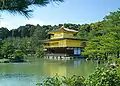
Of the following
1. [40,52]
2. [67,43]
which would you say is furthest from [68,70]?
[40,52]

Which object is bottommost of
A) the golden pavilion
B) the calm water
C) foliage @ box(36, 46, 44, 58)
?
the calm water

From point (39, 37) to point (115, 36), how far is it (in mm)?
26772

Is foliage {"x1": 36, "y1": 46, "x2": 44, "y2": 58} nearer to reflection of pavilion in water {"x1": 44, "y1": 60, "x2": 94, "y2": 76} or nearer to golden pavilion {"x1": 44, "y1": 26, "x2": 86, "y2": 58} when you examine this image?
golden pavilion {"x1": 44, "y1": 26, "x2": 86, "y2": 58}

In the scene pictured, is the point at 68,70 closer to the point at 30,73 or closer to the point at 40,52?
the point at 30,73

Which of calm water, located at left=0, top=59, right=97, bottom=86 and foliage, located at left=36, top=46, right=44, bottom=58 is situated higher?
foliage, located at left=36, top=46, right=44, bottom=58

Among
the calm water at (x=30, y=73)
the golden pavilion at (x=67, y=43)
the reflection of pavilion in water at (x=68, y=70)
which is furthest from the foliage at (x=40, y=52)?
the calm water at (x=30, y=73)

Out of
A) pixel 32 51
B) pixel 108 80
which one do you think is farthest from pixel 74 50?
pixel 108 80

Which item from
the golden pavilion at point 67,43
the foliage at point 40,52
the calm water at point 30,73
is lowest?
the calm water at point 30,73

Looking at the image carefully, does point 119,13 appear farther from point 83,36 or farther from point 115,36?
point 83,36

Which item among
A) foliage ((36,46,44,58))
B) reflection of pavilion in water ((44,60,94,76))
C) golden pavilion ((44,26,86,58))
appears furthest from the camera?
foliage ((36,46,44,58))

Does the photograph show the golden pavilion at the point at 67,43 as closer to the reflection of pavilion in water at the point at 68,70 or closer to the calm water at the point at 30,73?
the reflection of pavilion in water at the point at 68,70

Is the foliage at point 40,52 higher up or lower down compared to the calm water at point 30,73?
higher up

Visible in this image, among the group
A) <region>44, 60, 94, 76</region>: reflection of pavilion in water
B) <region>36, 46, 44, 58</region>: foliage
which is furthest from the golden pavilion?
→ <region>44, 60, 94, 76</region>: reflection of pavilion in water

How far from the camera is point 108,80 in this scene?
3.22 meters
